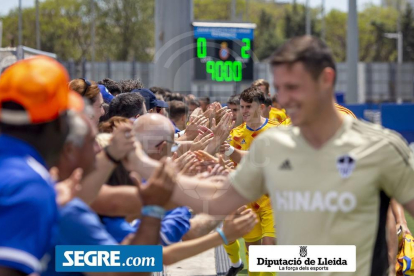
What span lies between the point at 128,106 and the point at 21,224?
369 centimetres

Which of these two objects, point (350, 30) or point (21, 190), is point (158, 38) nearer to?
point (350, 30)

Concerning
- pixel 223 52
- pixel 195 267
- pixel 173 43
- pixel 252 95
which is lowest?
pixel 195 267

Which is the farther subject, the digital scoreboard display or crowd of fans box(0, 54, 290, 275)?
the digital scoreboard display

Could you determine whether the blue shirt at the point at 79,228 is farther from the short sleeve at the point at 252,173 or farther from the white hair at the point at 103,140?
the short sleeve at the point at 252,173

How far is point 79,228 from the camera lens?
9.82ft

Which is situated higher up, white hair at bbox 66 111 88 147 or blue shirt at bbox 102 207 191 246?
white hair at bbox 66 111 88 147

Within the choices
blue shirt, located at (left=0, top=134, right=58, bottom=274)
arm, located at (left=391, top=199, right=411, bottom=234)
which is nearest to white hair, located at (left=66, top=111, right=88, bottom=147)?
blue shirt, located at (left=0, top=134, right=58, bottom=274)

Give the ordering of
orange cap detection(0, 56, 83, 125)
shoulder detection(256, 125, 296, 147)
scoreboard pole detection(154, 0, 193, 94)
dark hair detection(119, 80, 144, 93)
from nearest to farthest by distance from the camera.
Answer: orange cap detection(0, 56, 83, 125), shoulder detection(256, 125, 296, 147), dark hair detection(119, 80, 144, 93), scoreboard pole detection(154, 0, 193, 94)

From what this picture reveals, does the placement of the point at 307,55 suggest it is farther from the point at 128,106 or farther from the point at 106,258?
the point at 128,106

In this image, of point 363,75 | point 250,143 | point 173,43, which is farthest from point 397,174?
point 363,75

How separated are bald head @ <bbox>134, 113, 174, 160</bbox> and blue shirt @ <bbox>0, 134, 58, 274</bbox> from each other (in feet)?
4.24

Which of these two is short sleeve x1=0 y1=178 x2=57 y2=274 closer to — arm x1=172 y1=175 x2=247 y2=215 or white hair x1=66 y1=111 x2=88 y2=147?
white hair x1=66 y1=111 x2=88 y2=147

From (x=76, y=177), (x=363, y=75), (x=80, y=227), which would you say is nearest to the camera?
(x=76, y=177)

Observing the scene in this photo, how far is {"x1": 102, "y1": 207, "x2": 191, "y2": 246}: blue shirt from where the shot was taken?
367 cm
